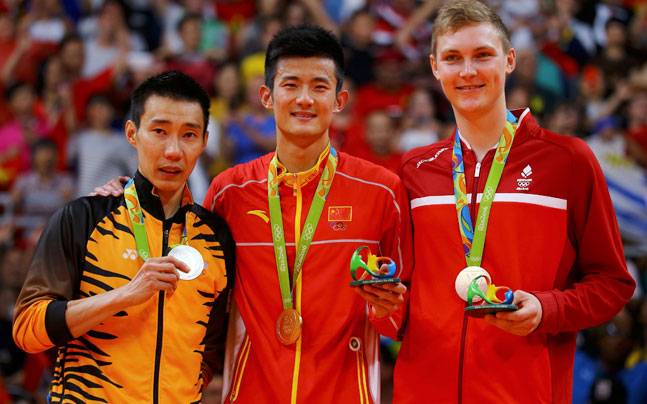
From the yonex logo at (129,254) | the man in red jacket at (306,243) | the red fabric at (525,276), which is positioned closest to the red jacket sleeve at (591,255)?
the red fabric at (525,276)

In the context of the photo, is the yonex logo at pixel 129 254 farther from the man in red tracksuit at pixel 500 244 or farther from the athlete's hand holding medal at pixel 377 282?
the man in red tracksuit at pixel 500 244

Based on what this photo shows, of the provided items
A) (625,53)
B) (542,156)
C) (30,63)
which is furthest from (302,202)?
(30,63)

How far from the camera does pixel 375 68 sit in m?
9.96

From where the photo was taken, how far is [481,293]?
3.30 meters

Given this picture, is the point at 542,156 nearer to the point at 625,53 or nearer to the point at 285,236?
the point at 285,236

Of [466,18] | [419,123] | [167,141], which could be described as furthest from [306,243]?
[419,123]

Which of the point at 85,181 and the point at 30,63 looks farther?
the point at 30,63

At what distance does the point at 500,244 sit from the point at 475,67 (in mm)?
772

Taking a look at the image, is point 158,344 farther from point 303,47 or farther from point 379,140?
point 379,140

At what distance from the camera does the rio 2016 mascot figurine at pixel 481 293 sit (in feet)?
10.7

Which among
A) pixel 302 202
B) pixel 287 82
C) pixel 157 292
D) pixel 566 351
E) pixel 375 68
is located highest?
pixel 375 68

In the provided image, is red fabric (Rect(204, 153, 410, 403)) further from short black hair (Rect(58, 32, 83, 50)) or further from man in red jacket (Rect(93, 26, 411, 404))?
short black hair (Rect(58, 32, 83, 50))

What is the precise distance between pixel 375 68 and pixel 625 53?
9.60 feet

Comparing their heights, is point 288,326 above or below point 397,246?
below
